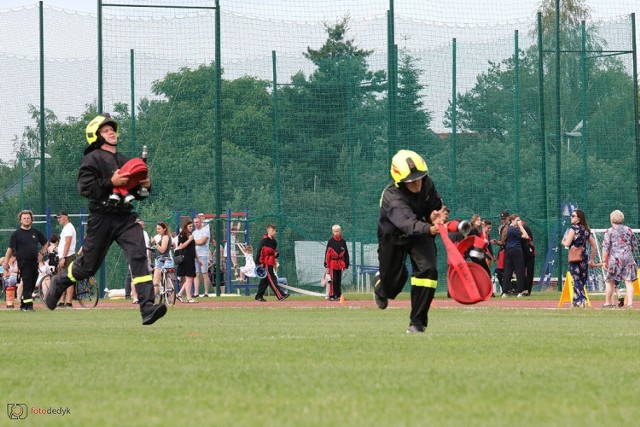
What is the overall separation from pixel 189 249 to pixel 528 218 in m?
9.87

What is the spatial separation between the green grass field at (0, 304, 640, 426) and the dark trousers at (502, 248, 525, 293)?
1839 cm

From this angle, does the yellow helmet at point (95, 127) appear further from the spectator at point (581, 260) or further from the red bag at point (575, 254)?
the red bag at point (575, 254)

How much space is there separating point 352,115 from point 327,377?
27.6 meters

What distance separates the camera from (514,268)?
110ft

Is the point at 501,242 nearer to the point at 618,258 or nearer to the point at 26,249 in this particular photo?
the point at 618,258

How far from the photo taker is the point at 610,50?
37594 millimetres

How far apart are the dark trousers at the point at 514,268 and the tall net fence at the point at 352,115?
9.24 feet

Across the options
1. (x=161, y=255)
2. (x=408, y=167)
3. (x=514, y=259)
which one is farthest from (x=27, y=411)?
(x=514, y=259)

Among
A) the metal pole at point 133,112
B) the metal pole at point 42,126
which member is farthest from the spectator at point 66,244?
the metal pole at point 42,126

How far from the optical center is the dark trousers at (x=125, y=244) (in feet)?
45.5

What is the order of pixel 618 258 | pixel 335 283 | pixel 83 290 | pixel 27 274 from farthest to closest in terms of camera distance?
pixel 335 283 < pixel 83 290 < pixel 27 274 < pixel 618 258

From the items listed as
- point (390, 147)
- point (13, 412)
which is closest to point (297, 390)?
point (13, 412)

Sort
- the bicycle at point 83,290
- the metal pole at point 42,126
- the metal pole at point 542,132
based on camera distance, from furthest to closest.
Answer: the metal pole at point 42,126 → the metal pole at point 542,132 → the bicycle at point 83,290

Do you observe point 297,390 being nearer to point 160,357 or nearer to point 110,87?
point 160,357
